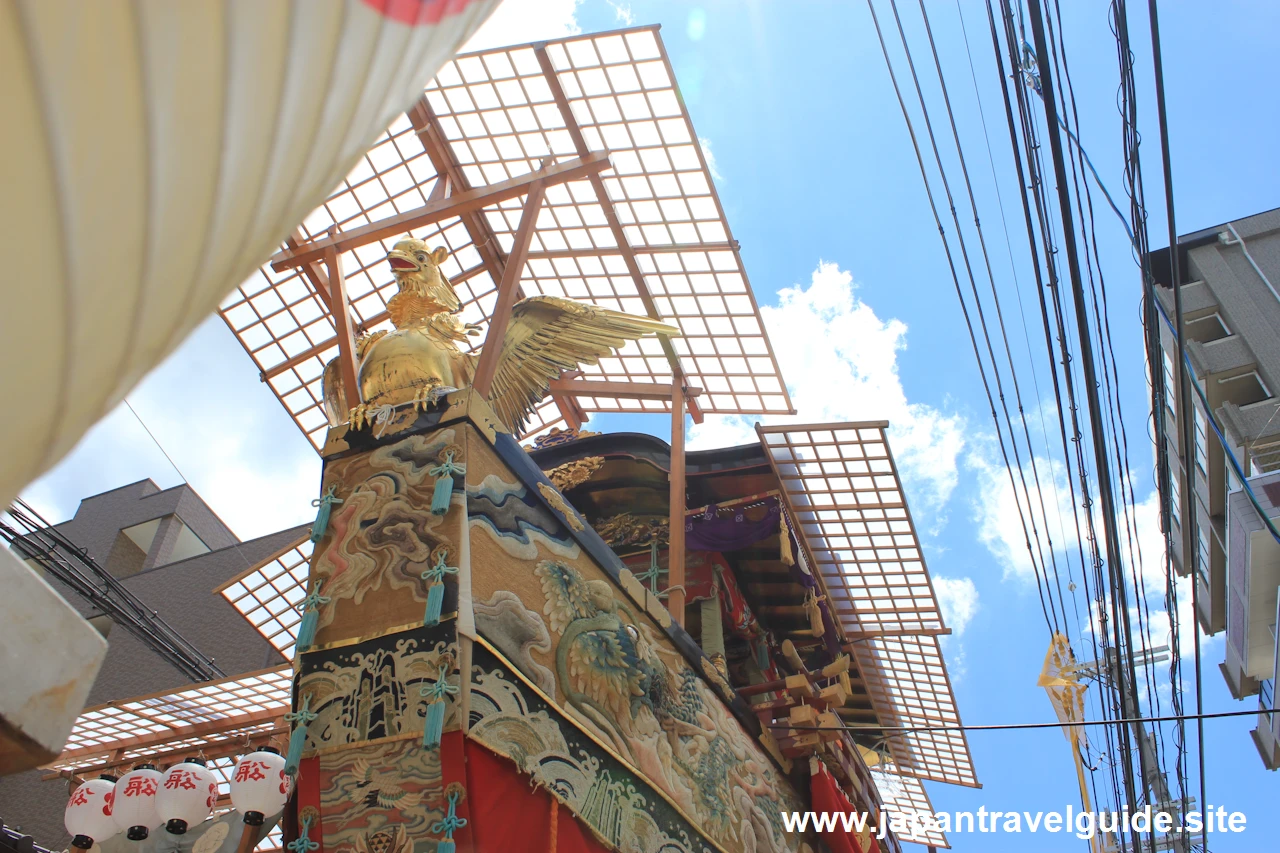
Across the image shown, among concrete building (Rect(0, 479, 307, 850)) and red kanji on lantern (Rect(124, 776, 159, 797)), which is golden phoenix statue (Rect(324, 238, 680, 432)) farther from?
concrete building (Rect(0, 479, 307, 850))

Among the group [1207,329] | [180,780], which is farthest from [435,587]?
[1207,329]

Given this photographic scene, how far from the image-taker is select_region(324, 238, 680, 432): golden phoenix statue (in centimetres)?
654

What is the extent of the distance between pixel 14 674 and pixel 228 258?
753 mm

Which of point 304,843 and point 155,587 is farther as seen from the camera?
point 155,587

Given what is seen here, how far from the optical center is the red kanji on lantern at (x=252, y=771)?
655 centimetres

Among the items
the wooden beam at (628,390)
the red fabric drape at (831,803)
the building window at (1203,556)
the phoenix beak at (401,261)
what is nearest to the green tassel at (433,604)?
the phoenix beak at (401,261)

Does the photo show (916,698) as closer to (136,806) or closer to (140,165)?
(136,806)

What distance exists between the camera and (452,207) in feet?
29.5

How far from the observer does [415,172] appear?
11008mm

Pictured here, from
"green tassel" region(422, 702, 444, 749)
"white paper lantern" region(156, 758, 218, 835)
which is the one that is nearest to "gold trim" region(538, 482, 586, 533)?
"green tassel" region(422, 702, 444, 749)

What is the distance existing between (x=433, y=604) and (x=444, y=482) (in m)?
0.80

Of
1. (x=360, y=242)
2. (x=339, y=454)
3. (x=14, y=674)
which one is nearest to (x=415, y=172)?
(x=360, y=242)

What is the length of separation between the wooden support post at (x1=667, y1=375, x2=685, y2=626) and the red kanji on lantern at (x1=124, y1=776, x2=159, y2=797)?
410cm

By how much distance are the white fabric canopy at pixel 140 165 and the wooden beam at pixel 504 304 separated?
16.8 ft
